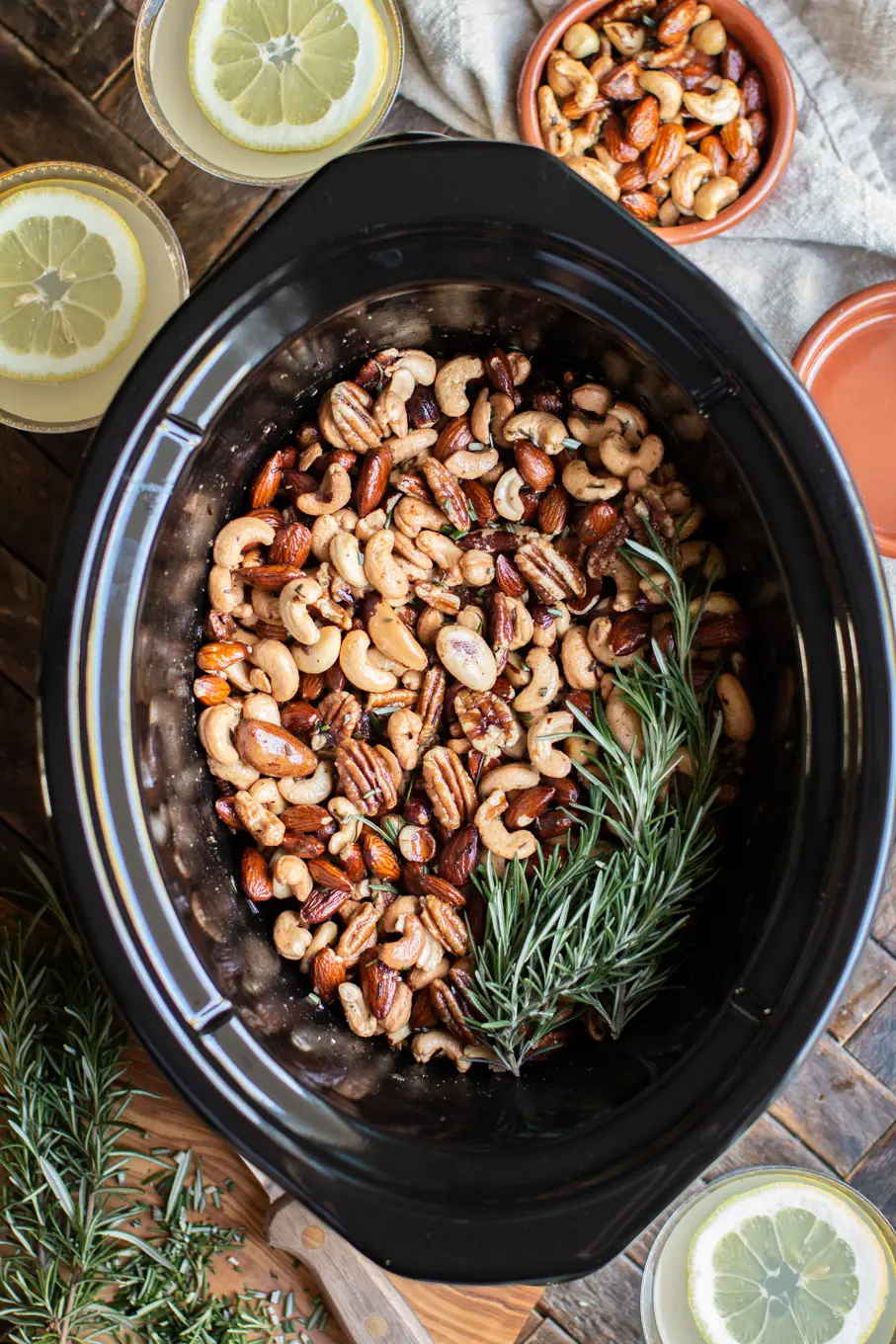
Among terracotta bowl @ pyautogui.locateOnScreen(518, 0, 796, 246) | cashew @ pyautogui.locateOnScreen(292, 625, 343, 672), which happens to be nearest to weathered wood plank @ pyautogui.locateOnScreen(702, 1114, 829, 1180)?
cashew @ pyautogui.locateOnScreen(292, 625, 343, 672)

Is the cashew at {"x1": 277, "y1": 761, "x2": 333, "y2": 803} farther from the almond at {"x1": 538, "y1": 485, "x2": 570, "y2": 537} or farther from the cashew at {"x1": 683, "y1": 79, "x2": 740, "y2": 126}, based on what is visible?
the cashew at {"x1": 683, "y1": 79, "x2": 740, "y2": 126}

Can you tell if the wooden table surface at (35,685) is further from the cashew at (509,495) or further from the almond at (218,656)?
the cashew at (509,495)

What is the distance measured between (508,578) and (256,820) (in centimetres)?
28

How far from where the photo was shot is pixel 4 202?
3.23 feet

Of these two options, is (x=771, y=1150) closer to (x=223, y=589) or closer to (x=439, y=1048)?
(x=439, y=1048)

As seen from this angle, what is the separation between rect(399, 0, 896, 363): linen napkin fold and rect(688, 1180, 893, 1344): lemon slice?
0.83 meters

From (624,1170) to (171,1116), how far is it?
480mm

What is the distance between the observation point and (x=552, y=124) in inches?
38.9

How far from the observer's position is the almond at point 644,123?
3.26ft

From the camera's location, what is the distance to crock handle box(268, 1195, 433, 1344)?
99cm

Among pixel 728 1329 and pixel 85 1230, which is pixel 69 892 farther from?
pixel 728 1329

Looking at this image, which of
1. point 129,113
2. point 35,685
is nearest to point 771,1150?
point 35,685

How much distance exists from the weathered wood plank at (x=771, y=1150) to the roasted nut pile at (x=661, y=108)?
2.92 feet

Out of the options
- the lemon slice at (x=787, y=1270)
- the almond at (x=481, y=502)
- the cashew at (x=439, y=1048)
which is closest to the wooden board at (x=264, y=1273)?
the lemon slice at (x=787, y=1270)
